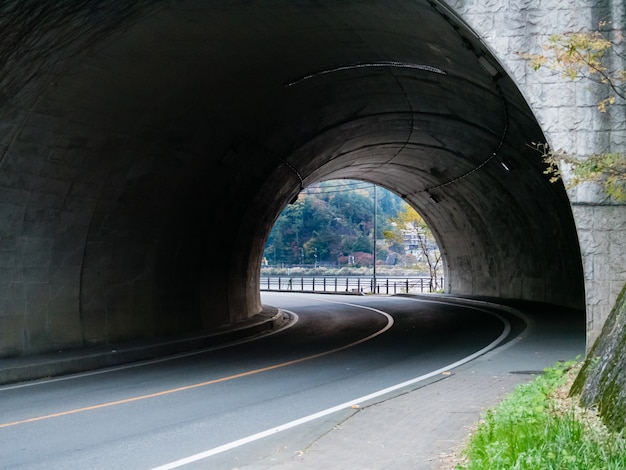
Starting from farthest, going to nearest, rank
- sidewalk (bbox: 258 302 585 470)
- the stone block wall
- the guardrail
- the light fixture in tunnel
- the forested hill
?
the forested hill
the guardrail
the light fixture in tunnel
the stone block wall
sidewalk (bbox: 258 302 585 470)

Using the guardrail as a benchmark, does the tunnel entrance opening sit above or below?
above

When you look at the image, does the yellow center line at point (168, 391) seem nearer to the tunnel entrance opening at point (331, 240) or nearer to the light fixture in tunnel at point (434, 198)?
the light fixture in tunnel at point (434, 198)

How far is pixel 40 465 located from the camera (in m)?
6.66

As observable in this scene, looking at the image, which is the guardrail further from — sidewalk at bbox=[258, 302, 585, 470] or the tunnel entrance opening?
sidewalk at bbox=[258, 302, 585, 470]

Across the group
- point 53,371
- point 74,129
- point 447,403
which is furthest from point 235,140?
point 447,403

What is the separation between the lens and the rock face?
18.8ft

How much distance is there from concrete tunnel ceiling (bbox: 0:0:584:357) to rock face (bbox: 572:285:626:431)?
4.68 m

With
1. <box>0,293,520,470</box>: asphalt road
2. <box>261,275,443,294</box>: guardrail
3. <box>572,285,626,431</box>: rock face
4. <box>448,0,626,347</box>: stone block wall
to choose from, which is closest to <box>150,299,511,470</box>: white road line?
<box>0,293,520,470</box>: asphalt road

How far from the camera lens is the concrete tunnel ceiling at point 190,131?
36.0ft

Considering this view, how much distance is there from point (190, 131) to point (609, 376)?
10.6 m

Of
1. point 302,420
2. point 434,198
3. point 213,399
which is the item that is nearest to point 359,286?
point 434,198

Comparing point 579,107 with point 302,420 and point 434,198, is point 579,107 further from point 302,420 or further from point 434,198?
point 434,198

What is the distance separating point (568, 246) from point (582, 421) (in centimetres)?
1765

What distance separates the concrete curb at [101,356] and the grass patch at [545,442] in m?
7.96
